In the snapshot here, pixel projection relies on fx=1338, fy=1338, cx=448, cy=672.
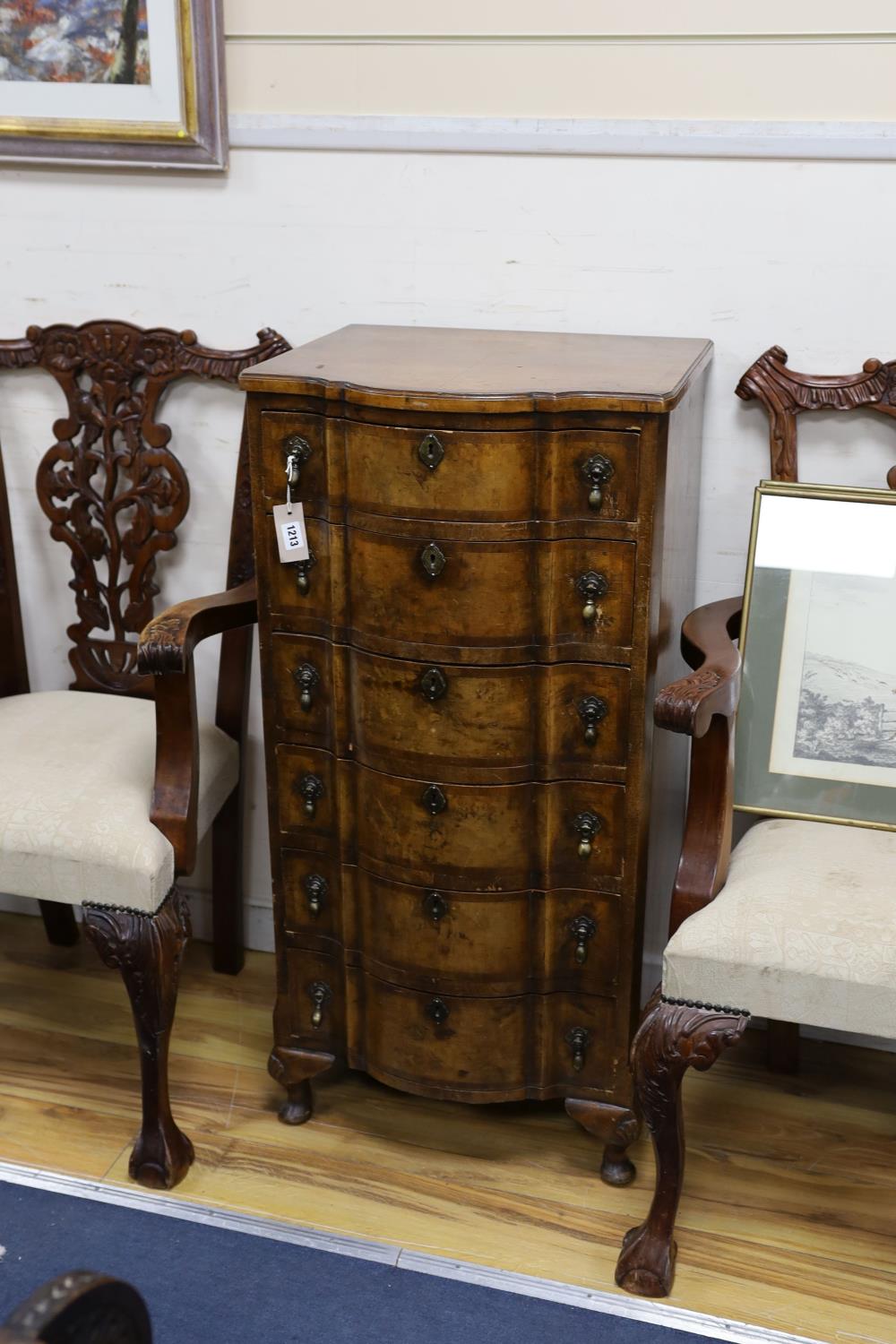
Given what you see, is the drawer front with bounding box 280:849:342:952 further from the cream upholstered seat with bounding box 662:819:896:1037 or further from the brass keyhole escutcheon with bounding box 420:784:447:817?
the cream upholstered seat with bounding box 662:819:896:1037

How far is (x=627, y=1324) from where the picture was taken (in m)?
1.87

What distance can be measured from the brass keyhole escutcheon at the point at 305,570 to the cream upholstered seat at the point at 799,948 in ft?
2.38

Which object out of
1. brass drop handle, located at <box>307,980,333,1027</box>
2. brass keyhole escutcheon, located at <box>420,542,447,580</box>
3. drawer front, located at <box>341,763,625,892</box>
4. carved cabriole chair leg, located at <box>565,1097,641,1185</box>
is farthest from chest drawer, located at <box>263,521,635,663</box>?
carved cabriole chair leg, located at <box>565,1097,641,1185</box>

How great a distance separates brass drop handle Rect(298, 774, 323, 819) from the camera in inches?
82.0

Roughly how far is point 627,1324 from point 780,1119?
1.82 feet

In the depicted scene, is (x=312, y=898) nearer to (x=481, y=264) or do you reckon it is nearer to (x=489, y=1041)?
Answer: (x=489, y=1041)

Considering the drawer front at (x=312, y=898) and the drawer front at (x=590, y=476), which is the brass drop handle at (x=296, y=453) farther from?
the drawer front at (x=312, y=898)

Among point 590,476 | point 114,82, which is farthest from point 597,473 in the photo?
point 114,82

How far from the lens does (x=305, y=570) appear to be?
6.43ft

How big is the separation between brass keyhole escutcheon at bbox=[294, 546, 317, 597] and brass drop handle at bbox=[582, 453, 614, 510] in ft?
1.37

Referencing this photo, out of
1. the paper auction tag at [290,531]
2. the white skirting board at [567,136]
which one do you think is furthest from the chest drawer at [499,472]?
the white skirting board at [567,136]

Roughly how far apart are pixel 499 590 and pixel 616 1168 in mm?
969

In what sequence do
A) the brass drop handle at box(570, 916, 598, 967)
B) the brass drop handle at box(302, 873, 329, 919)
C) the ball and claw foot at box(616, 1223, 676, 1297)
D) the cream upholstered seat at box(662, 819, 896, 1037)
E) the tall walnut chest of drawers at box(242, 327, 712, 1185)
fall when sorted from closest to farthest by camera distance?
the cream upholstered seat at box(662, 819, 896, 1037) < the tall walnut chest of drawers at box(242, 327, 712, 1185) < the ball and claw foot at box(616, 1223, 676, 1297) < the brass drop handle at box(570, 916, 598, 967) < the brass drop handle at box(302, 873, 329, 919)

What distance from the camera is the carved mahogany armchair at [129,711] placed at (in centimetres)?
201
